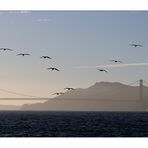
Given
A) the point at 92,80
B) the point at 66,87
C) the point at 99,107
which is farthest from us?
the point at 99,107
